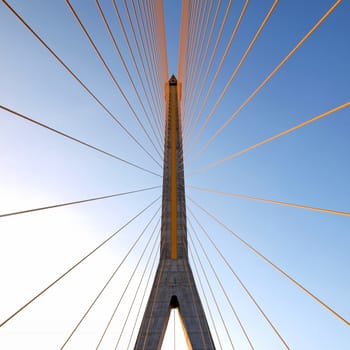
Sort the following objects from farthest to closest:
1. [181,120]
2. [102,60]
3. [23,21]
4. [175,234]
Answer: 1. [181,120]
2. [175,234]
3. [102,60]
4. [23,21]

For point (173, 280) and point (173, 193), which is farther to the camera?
point (173, 193)

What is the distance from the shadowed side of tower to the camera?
266 inches

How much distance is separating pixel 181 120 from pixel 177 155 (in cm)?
134

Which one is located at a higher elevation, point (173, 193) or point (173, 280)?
point (173, 193)

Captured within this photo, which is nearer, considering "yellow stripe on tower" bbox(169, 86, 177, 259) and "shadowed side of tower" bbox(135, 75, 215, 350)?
"shadowed side of tower" bbox(135, 75, 215, 350)

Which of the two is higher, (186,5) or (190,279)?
(186,5)

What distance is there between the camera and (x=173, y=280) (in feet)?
24.5

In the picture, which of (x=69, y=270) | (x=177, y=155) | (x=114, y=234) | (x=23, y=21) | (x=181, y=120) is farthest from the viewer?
(x=181, y=120)

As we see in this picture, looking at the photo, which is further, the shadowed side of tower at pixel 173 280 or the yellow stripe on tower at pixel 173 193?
the yellow stripe on tower at pixel 173 193

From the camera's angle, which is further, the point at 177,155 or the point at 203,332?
the point at 177,155

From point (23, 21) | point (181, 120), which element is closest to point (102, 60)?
point (23, 21)

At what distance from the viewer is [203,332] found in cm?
682

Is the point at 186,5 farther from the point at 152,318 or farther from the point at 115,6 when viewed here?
the point at 152,318

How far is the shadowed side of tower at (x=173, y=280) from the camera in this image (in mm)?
6762
